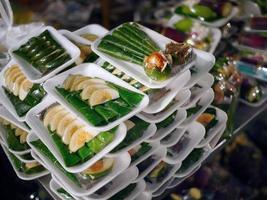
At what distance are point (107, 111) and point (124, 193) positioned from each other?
259mm

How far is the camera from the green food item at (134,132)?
0.92 meters

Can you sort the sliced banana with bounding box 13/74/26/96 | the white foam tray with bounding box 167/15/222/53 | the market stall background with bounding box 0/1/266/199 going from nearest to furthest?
the sliced banana with bounding box 13/74/26/96
the market stall background with bounding box 0/1/266/199
the white foam tray with bounding box 167/15/222/53

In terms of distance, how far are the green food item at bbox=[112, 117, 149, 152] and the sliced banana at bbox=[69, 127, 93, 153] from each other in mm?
72

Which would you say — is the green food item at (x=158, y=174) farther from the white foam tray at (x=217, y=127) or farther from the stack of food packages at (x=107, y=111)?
the white foam tray at (x=217, y=127)

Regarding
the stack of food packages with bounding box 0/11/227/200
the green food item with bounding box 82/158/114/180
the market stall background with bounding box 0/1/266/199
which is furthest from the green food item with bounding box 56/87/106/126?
the market stall background with bounding box 0/1/266/199

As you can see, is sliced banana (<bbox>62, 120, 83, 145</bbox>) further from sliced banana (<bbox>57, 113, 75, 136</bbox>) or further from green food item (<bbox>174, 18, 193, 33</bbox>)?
green food item (<bbox>174, 18, 193, 33</bbox>)

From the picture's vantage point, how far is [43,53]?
3.55 feet

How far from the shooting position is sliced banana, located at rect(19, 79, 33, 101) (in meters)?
1.06

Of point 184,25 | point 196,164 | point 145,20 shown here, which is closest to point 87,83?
point 196,164

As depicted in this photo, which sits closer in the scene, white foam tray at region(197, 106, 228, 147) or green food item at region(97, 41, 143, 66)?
green food item at region(97, 41, 143, 66)

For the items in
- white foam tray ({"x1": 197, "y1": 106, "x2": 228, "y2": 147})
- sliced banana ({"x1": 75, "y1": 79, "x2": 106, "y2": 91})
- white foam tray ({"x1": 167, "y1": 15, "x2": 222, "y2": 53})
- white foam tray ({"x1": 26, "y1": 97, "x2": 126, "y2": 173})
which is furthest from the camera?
white foam tray ({"x1": 167, "y1": 15, "x2": 222, "y2": 53})

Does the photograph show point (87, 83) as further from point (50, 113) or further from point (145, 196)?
point (145, 196)

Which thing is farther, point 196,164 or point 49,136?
point 196,164

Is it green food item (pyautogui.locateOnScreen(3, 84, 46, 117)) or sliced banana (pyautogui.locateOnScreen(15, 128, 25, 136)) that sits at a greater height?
green food item (pyautogui.locateOnScreen(3, 84, 46, 117))
